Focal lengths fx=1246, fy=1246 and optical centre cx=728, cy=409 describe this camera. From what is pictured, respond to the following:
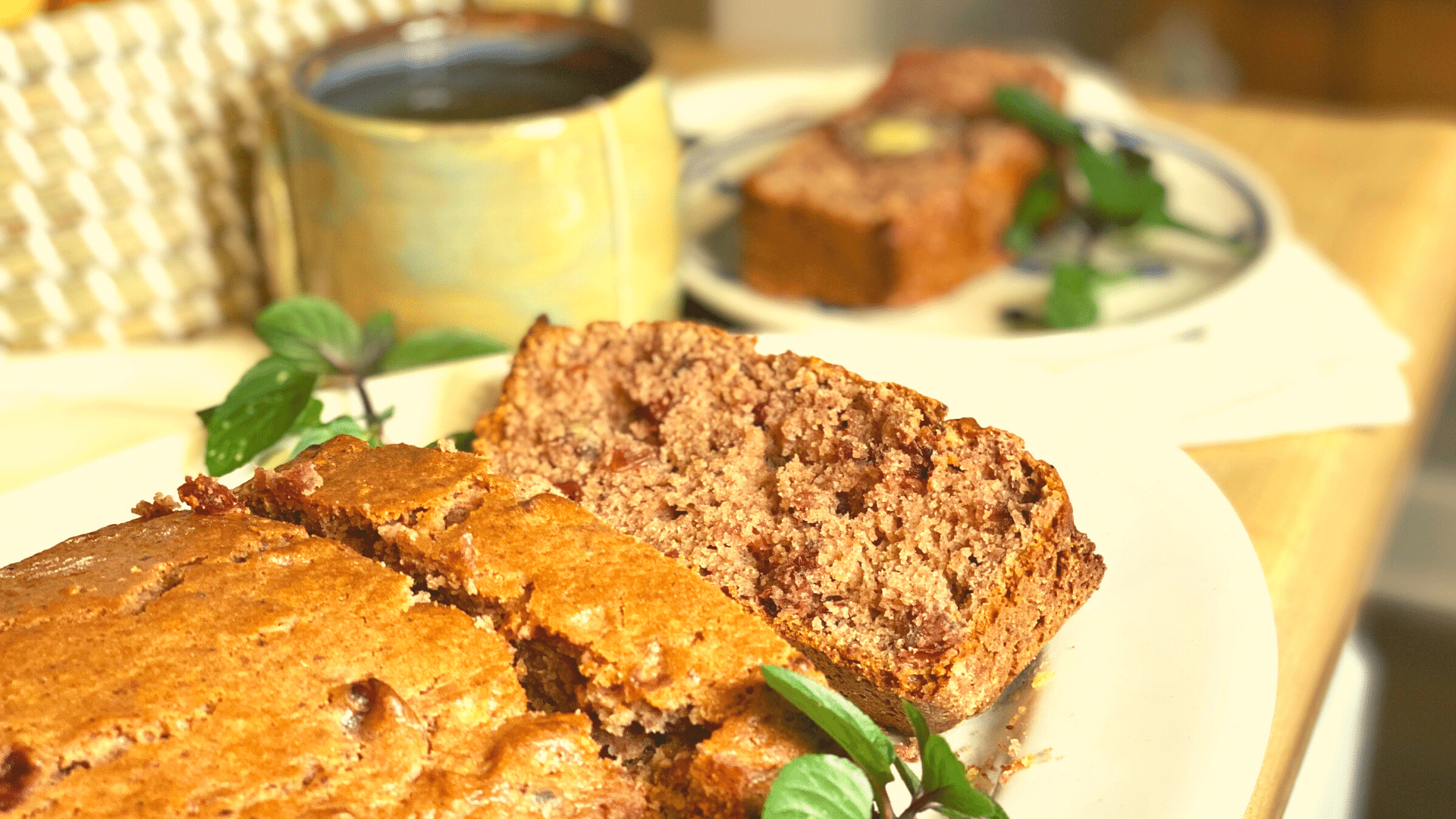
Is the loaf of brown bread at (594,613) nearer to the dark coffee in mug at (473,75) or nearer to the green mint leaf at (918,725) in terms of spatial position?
the green mint leaf at (918,725)

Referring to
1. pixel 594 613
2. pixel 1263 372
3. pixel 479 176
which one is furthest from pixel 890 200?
pixel 594 613

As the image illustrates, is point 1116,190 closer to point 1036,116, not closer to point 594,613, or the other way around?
point 1036,116

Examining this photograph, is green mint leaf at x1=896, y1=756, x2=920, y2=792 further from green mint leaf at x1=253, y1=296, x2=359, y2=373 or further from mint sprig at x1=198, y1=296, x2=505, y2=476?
green mint leaf at x1=253, y1=296, x2=359, y2=373

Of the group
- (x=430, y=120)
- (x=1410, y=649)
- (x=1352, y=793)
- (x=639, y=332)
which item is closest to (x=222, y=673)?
Result: (x=639, y=332)

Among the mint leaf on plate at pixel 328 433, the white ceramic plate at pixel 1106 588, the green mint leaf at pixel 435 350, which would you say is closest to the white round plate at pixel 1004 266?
the white ceramic plate at pixel 1106 588

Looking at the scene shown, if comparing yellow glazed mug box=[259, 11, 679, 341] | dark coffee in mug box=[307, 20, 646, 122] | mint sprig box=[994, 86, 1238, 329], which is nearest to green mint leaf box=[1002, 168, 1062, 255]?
mint sprig box=[994, 86, 1238, 329]

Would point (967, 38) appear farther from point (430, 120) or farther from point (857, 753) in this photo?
point (857, 753)
